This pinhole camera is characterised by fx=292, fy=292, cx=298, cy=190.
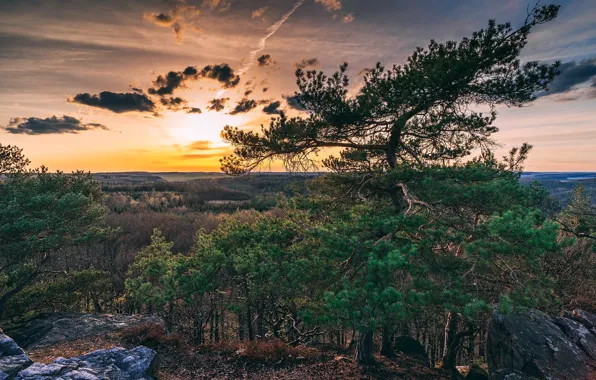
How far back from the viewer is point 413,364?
10.7 meters

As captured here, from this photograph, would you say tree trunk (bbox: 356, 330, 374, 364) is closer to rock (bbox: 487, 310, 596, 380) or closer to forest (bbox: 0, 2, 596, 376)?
forest (bbox: 0, 2, 596, 376)

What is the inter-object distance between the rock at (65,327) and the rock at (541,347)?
480 inches

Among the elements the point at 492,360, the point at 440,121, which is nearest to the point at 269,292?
the point at 492,360

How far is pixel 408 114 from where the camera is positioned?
352 inches

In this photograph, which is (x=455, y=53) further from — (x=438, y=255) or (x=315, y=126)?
(x=438, y=255)

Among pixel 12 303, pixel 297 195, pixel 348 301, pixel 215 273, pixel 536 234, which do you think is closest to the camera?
pixel 536 234

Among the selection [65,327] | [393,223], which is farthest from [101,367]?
[393,223]

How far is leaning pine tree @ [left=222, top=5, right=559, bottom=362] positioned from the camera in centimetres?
793

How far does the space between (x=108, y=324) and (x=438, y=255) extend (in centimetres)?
1296

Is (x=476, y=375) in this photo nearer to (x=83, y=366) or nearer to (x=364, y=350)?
(x=364, y=350)

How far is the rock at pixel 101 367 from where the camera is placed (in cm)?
617

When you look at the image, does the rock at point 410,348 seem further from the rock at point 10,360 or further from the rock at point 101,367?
the rock at point 10,360

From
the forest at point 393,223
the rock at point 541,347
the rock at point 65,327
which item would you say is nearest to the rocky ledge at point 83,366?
the forest at point 393,223

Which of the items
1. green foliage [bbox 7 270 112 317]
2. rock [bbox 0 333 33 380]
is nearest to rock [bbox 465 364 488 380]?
rock [bbox 0 333 33 380]
